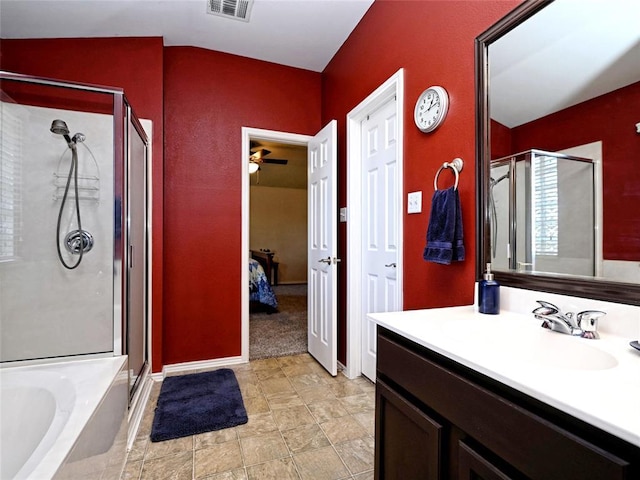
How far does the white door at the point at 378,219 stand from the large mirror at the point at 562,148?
720 mm

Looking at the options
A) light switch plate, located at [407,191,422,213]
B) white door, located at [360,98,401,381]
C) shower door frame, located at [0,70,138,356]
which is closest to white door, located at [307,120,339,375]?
white door, located at [360,98,401,381]

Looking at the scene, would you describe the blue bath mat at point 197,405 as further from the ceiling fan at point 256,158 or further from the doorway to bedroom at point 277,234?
the ceiling fan at point 256,158

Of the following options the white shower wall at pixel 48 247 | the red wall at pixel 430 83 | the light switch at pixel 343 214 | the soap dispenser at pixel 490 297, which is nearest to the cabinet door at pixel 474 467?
the soap dispenser at pixel 490 297

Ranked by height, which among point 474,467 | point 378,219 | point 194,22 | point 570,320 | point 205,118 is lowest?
point 474,467

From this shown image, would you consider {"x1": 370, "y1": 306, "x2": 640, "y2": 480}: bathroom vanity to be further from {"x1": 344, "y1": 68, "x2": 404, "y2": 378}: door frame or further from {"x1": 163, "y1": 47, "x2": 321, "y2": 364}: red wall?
{"x1": 163, "y1": 47, "x2": 321, "y2": 364}: red wall

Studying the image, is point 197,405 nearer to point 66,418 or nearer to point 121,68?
point 66,418

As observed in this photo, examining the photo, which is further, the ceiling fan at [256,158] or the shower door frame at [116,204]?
the ceiling fan at [256,158]

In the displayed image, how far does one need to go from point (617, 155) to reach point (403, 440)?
1.12 m

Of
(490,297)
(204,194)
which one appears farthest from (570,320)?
(204,194)

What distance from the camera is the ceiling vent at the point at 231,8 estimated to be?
2.22 metres

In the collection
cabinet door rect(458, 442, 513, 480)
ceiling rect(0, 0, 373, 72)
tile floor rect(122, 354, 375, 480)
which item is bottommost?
tile floor rect(122, 354, 375, 480)

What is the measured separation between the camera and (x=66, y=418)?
115cm

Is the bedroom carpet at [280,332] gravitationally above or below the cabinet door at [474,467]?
below

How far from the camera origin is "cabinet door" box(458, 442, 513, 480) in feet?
2.26
